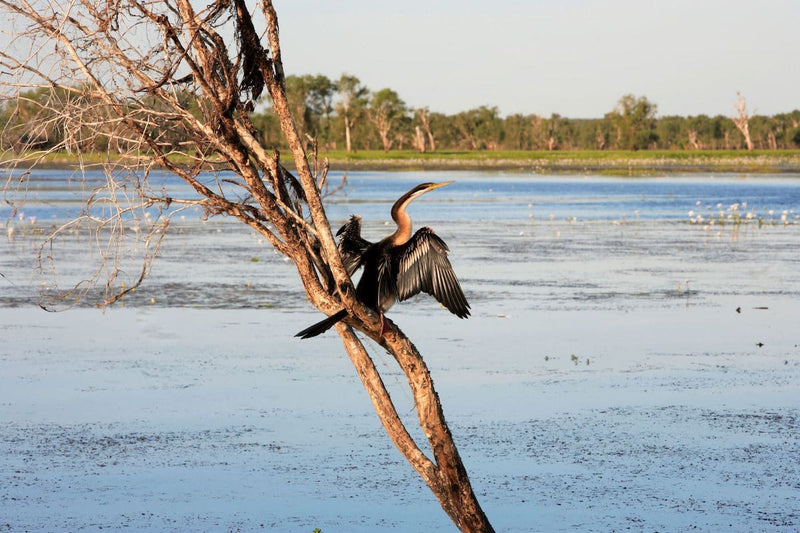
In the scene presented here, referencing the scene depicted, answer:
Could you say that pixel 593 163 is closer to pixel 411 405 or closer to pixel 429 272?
pixel 411 405

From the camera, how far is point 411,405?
28.9 feet

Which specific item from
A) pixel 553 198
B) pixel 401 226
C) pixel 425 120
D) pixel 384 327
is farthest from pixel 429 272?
pixel 425 120

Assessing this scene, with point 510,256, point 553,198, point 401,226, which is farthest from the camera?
point 553,198

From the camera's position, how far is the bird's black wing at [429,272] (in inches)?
201

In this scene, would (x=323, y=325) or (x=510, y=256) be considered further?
(x=510, y=256)

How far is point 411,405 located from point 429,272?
381cm

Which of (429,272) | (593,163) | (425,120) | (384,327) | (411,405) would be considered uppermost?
(425,120)

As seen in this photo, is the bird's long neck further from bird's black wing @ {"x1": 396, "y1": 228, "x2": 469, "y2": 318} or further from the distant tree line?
the distant tree line

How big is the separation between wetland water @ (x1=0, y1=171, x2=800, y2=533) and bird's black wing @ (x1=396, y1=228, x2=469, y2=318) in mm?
1723

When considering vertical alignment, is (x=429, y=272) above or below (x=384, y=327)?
above

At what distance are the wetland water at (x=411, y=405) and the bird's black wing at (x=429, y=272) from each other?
172 cm

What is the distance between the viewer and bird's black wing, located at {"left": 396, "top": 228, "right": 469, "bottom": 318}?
511cm

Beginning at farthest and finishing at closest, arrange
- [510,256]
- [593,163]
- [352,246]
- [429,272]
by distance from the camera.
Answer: [593,163] → [510,256] → [352,246] → [429,272]

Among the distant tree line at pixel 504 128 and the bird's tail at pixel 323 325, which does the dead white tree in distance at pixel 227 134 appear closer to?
the bird's tail at pixel 323 325
